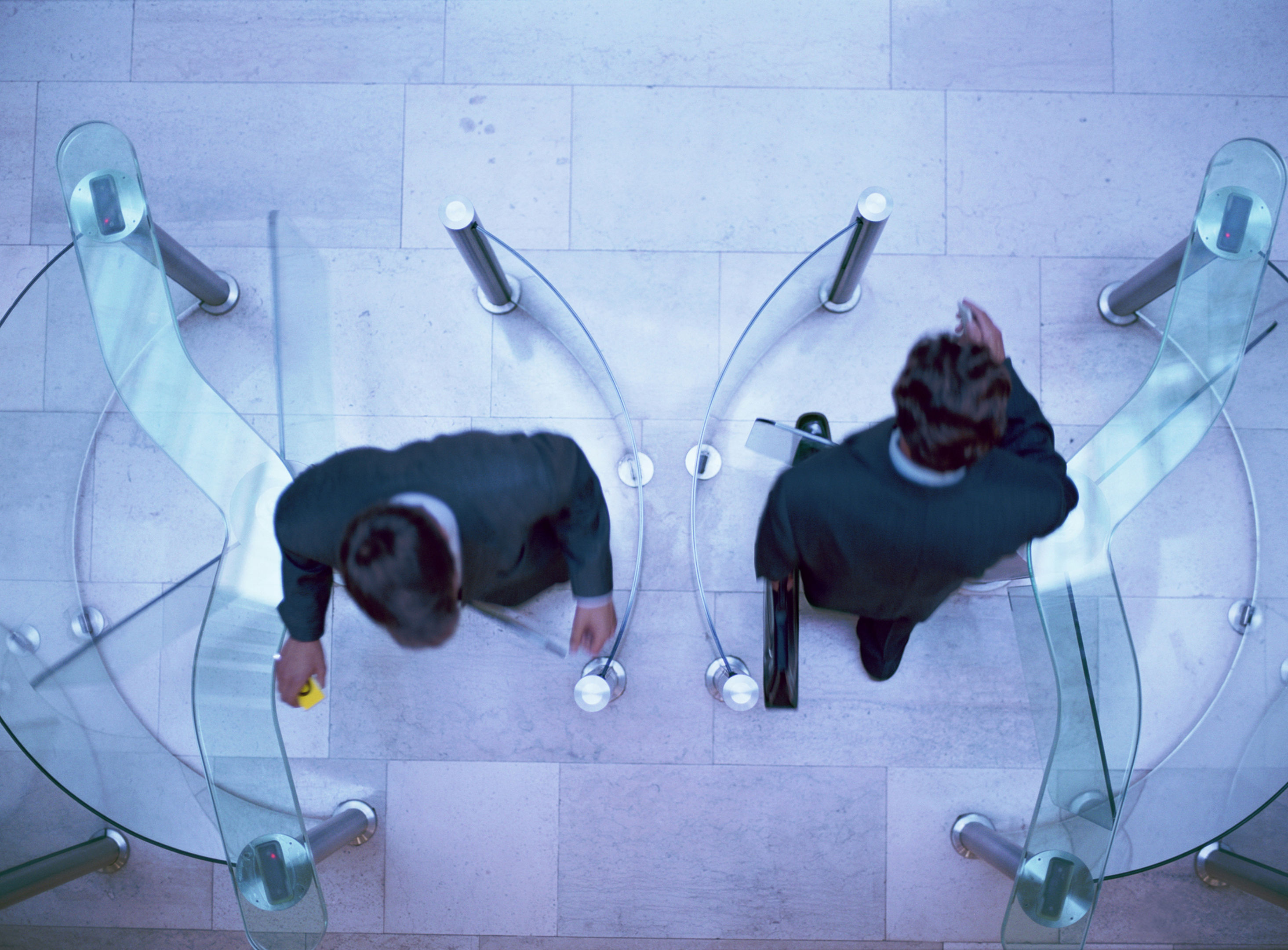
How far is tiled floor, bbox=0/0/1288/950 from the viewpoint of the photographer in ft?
8.01

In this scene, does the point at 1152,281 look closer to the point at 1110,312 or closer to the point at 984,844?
the point at 1110,312

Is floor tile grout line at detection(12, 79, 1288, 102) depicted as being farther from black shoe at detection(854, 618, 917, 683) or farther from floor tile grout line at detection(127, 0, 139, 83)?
black shoe at detection(854, 618, 917, 683)

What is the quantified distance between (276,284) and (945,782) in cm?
249

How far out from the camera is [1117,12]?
2.58m

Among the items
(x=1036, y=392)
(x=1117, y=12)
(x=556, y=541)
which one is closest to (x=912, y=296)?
(x=1036, y=392)

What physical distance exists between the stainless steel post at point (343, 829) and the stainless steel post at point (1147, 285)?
258cm

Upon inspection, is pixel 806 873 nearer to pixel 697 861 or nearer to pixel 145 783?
pixel 697 861

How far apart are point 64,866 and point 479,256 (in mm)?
2050

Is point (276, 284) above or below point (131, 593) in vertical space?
above

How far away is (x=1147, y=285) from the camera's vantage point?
7.40ft

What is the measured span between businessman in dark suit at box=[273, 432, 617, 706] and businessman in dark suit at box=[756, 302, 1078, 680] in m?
0.40

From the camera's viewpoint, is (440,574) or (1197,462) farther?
(1197,462)

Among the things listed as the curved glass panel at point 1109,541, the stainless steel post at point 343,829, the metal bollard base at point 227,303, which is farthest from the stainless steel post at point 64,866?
the curved glass panel at point 1109,541

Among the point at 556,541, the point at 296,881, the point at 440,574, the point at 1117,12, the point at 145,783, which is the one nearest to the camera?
the point at 440,574
